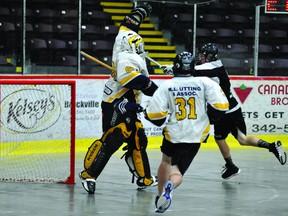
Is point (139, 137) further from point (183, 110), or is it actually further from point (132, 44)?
point (183, 110)

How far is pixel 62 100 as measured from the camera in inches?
435

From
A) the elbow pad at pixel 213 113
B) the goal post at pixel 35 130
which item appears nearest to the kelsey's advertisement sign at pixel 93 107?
the goal post at pixel 35 130

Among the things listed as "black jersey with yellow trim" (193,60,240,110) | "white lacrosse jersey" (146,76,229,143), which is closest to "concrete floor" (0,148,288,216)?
"white lacrosse jersey" (146,76,229,143)

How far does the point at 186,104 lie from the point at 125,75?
132 cm

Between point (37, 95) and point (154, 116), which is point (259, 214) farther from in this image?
point (37, 95)

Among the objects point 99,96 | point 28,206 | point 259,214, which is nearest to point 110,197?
point 28,206

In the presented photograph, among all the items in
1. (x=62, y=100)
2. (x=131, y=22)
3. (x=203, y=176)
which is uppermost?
(x=131, y=22)

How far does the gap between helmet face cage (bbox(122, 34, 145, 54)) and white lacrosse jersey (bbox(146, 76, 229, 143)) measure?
1.50 m

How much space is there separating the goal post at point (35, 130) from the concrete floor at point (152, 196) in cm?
45

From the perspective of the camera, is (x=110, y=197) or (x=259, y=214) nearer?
(x=259, y=214)

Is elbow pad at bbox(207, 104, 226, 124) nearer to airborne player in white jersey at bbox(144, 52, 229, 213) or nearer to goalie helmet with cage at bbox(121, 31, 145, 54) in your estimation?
airborne player in white jersey at bbox(144, 52, 229, 213)

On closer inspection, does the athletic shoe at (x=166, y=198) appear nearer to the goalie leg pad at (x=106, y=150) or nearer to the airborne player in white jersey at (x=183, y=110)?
the airborne player in white jersey at (x=183, y=110)

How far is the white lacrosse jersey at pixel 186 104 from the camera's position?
789cm

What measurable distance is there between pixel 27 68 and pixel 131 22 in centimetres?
451
